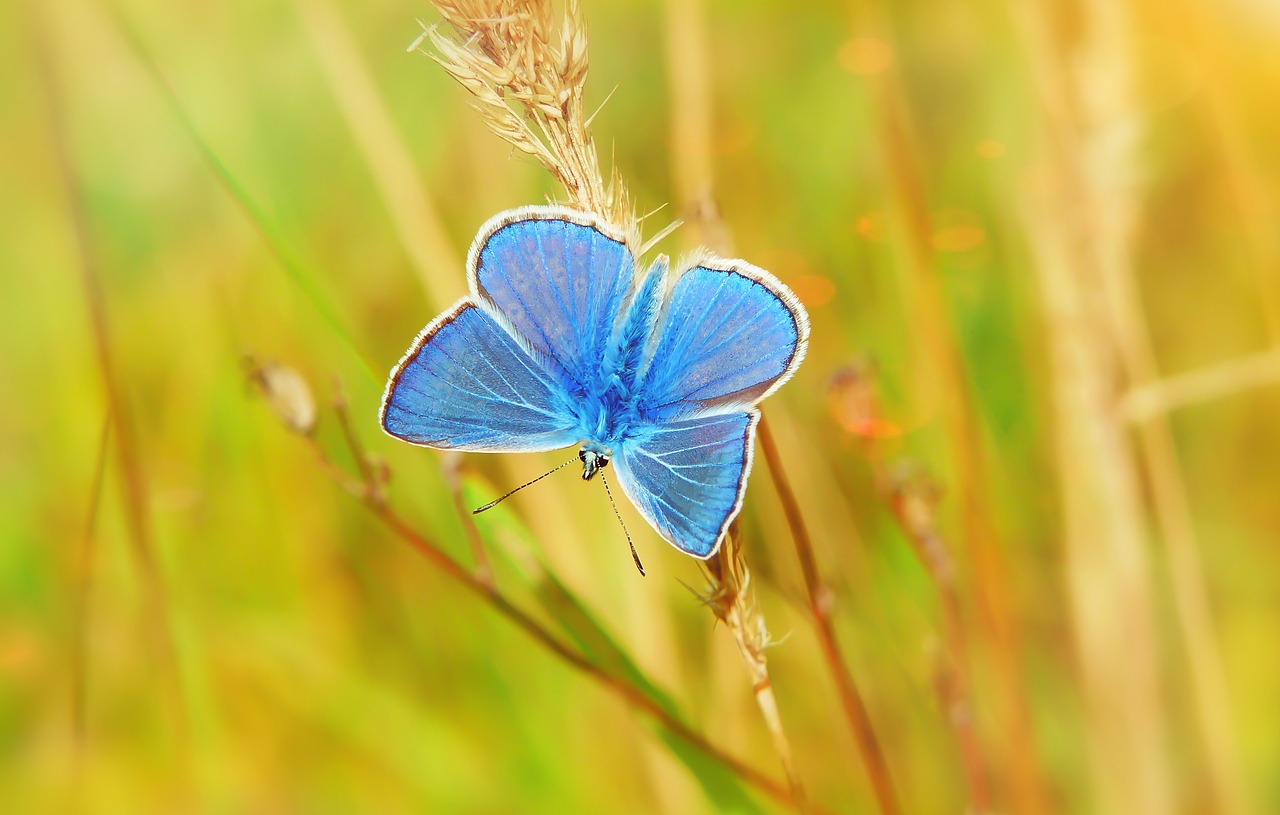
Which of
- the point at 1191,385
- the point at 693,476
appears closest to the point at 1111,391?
the point at 1191,385

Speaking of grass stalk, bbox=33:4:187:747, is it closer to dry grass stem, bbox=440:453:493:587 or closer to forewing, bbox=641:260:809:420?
Answer: dry grass stem, bbox=440:453:493:587

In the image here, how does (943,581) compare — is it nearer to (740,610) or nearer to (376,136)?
(740,610)

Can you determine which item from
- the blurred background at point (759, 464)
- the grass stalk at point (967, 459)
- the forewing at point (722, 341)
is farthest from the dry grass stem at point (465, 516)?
the grass stalk at point (967, 459)

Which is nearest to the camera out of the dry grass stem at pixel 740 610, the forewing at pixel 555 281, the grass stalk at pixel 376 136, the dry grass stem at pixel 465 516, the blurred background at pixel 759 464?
the dry grass stem at pixel 740 610

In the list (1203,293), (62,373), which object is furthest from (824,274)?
(62,373)

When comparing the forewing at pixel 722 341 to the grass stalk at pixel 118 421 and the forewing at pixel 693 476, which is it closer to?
the forewing at pixel 693 476

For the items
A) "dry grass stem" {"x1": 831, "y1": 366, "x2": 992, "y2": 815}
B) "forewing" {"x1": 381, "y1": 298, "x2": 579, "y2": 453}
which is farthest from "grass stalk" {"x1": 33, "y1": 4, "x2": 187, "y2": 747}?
"dry grass stem" {"x1": 831, "y1": 366, "x2": 992, "y2": 815}

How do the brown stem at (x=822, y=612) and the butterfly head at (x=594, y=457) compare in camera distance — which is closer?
the brown stem at (x=822, y=612)

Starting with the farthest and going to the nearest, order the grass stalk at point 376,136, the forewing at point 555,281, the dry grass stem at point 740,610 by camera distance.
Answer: the grass stalk at point 376,136, the forewing at point 555,281, the dry grass stem at point 740,610
